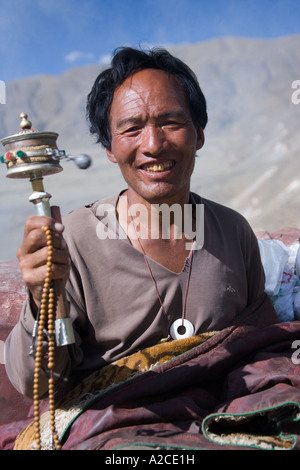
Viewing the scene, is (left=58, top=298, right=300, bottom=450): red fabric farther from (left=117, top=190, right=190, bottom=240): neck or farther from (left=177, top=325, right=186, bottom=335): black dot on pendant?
(left=117, top=190, right=190, bottom=240): neck

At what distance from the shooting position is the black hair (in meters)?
2.04

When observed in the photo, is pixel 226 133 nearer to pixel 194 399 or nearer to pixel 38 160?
pixel 194 399

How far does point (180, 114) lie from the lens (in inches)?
78.1

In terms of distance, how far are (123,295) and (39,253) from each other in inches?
23.3

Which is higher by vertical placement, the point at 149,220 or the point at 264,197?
the point at 264,197

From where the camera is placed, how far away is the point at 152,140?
1.91 metres

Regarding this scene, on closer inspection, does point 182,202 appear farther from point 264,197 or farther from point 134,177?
point 264,197

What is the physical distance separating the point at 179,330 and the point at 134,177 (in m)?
0.60

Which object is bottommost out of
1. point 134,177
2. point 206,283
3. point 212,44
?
point 206,283

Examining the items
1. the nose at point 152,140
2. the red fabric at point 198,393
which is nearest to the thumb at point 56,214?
the nose at point 152,140

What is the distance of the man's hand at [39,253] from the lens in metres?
1.38

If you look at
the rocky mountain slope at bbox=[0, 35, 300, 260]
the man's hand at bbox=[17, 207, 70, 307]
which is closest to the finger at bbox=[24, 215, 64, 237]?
the man's hand at bbox=[17, 207, 70, 307]
